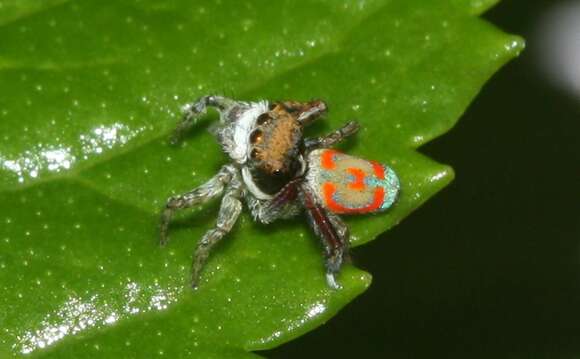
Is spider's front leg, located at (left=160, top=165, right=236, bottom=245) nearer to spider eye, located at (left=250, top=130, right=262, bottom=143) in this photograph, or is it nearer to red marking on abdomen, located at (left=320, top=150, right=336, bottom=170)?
spider eye, located at (left=250, top=130, right=262, bottom=143)

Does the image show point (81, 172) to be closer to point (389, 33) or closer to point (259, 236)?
point (259, 236)

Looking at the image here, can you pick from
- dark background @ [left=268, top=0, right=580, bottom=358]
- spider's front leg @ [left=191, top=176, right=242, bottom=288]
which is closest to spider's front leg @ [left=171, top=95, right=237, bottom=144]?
spider's front leg @ [left=191, top=176, right=242, bottom=288]

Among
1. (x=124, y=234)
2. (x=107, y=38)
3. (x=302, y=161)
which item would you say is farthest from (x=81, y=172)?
(x=302, y=161)

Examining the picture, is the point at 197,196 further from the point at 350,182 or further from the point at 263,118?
the point at 350,182

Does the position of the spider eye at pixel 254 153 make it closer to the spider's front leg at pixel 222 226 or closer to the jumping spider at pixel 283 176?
the jumping spider at pixel 283 176

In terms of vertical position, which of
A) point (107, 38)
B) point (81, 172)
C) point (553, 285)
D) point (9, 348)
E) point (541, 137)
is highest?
point (107, 38)

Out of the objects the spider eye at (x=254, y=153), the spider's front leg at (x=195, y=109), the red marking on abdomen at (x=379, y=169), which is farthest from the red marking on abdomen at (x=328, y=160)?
the spider's front leg at (x=195, y=109)

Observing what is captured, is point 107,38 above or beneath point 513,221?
above
